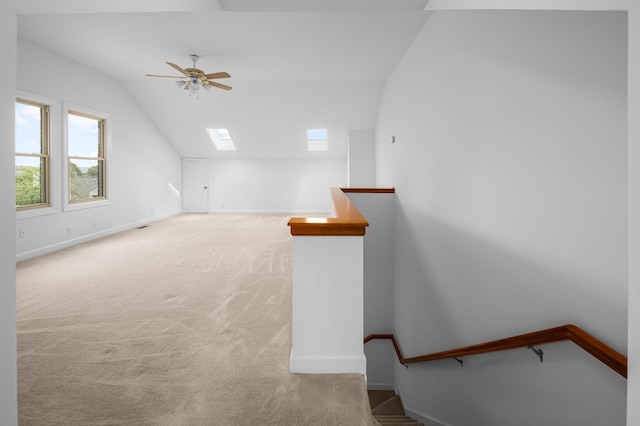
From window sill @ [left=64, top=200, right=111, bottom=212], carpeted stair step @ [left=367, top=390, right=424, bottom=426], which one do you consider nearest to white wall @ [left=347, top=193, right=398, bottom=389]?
carpeted stair step @ [left=367, top=390, right=424, bottom=426]

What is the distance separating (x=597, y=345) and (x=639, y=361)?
0.89 meters

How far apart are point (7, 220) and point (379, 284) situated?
5.66m

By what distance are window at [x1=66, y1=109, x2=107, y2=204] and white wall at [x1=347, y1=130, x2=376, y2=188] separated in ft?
17.7

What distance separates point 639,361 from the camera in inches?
38.8

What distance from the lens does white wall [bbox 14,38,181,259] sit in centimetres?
541

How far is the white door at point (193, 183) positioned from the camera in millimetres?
11820

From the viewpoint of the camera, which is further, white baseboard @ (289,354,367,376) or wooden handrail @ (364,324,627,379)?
white baseboard @ (289,354,367,376)

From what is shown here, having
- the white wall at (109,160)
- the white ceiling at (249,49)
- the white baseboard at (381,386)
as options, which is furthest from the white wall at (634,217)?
the white baseboard at (381,386)

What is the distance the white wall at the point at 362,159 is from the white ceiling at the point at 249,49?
0.28 meters

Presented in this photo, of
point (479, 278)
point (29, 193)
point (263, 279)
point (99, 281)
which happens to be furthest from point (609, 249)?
point (29, 193)

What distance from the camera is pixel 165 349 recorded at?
256cm

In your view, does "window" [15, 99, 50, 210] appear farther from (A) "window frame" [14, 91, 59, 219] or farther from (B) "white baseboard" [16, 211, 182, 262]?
(B) "white baseboard" [16, 211, 182, 262]

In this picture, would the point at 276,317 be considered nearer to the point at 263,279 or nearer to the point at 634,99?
the point at 263,279

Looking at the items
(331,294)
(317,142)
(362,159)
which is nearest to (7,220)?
(331,294)
